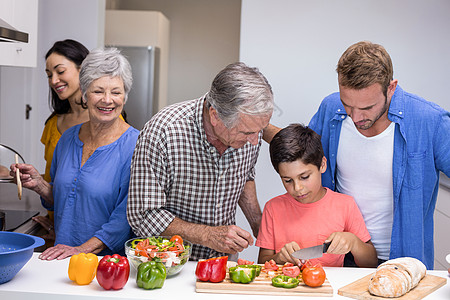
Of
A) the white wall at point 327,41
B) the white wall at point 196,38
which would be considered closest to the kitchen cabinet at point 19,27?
the white wall at point 327,41

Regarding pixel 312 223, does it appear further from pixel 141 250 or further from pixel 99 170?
pixel 99 170

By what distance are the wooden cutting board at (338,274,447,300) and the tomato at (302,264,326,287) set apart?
74mm

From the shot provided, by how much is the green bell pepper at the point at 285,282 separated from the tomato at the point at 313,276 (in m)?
0.03

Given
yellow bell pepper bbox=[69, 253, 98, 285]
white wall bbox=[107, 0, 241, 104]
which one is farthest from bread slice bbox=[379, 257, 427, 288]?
white wall bbox=[107, 0, 241, 104]

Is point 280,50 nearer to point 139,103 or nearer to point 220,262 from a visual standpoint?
point 220,262

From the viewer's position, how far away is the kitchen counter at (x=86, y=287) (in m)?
1.47

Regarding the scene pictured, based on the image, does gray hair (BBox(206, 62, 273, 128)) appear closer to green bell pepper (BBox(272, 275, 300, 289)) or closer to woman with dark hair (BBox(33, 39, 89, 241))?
green bell pepper (BBox(272, 275, 300, 289))

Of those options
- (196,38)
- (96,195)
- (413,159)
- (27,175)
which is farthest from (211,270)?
(196,38)

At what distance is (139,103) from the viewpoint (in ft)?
19.8

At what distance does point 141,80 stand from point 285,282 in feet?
15.2

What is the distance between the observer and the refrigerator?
5859 millimetres

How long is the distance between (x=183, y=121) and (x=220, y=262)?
55cm

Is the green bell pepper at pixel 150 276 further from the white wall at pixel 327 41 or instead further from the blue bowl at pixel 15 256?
the white wall at pixel 327 41

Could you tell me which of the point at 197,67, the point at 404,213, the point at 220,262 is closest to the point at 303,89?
the point at 404,213
